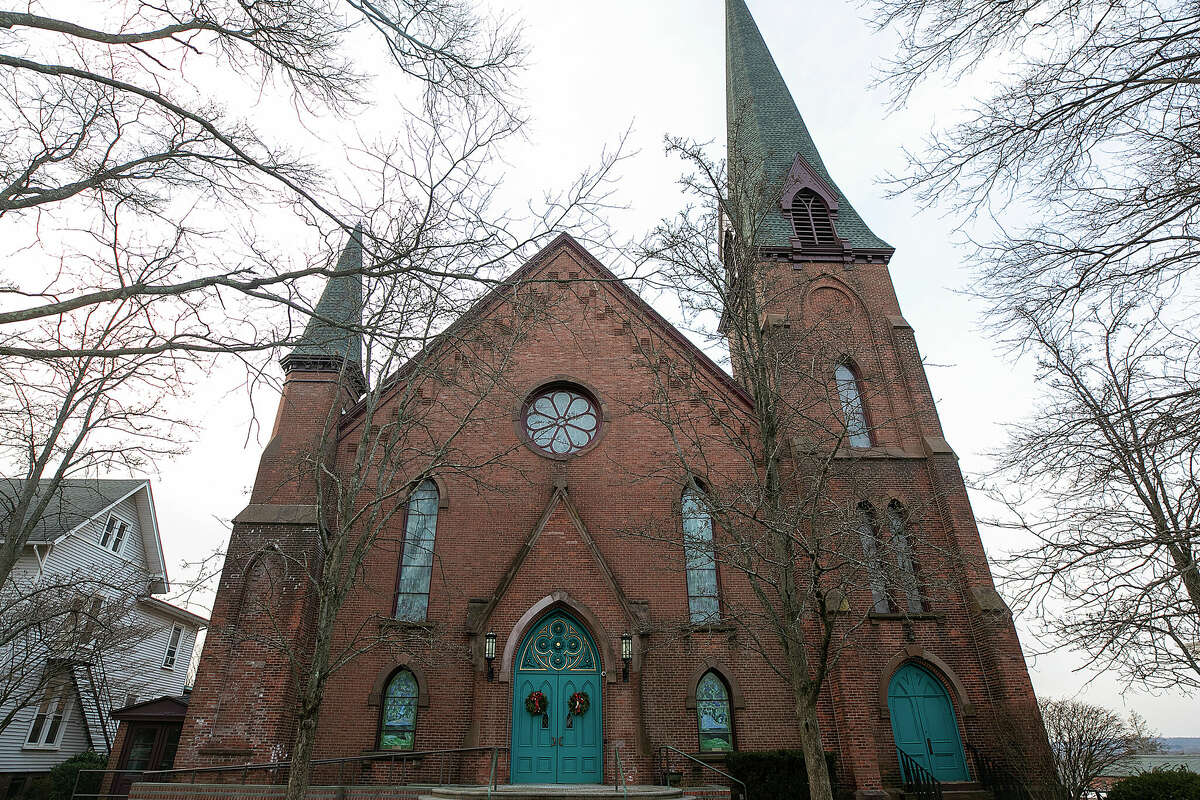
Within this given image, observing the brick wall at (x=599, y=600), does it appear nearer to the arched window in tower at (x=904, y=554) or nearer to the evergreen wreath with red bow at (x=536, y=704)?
the arched window in tower at (x=904, y=554)

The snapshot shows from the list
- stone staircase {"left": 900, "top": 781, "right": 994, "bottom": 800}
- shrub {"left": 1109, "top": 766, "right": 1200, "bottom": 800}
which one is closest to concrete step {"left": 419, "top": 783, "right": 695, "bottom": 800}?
stone staircase {"left": 900, "top": 781, "right": 994, "bottom": 800}

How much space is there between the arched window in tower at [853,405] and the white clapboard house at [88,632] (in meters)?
15.7

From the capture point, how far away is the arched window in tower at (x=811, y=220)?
1831 cm

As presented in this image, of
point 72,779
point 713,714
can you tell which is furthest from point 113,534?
point 713,714

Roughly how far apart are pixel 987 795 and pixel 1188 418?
9603 mm

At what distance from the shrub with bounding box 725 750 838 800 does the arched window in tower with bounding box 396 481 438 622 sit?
21.5ft

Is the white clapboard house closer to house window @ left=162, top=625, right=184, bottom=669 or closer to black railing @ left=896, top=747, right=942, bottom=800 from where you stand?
house window @ left=162, top=625, right=184, bottom=669

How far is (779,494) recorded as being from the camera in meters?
10.6

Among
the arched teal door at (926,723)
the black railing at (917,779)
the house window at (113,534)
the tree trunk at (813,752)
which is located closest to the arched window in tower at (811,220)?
the arched teal door at (926,723)

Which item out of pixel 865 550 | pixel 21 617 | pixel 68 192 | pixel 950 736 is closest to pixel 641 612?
pixel 865 550

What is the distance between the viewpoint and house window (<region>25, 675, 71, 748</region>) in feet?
64.4

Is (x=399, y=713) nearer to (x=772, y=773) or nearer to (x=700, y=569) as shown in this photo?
(x=700, y=569)

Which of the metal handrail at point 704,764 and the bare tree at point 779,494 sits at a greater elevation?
the bare tree at point 779,494

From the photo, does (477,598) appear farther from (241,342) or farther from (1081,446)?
(1081,446)
